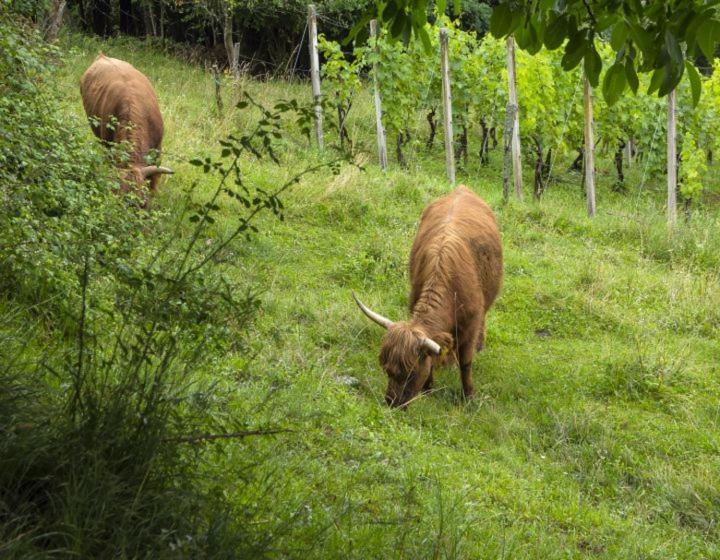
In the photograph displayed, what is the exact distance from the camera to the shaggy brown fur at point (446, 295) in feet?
22.2

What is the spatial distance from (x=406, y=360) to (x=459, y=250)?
4.13 feet

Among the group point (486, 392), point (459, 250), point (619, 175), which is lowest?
point (619, 175)

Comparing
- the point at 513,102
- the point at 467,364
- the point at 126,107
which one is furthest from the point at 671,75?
the point at 513,102

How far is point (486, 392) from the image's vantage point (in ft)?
24.7

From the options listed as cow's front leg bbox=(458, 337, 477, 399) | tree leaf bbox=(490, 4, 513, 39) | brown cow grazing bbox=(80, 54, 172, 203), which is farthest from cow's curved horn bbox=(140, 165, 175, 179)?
tree leaf bbox=(490, 4, 513, 39)

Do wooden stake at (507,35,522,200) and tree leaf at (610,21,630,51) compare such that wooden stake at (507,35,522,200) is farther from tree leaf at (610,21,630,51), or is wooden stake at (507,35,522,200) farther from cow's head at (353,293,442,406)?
tree leaf at (610,21,630,51)

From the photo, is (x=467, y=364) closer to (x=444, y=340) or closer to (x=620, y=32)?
(x=444, y=340)

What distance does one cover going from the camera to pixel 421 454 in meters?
5.64

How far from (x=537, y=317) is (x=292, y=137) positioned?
7.31 metres

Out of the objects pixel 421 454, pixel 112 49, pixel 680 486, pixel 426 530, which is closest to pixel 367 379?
pixel 421 454

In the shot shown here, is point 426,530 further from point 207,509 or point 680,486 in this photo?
point 680,486

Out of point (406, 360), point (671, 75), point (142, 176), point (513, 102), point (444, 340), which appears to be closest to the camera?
point (671, 75)

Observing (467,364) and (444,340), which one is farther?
(467,364)

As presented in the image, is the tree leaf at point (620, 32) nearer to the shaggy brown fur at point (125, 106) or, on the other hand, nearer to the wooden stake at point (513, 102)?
Result: the shaggy brown fur at point (125, 106)
